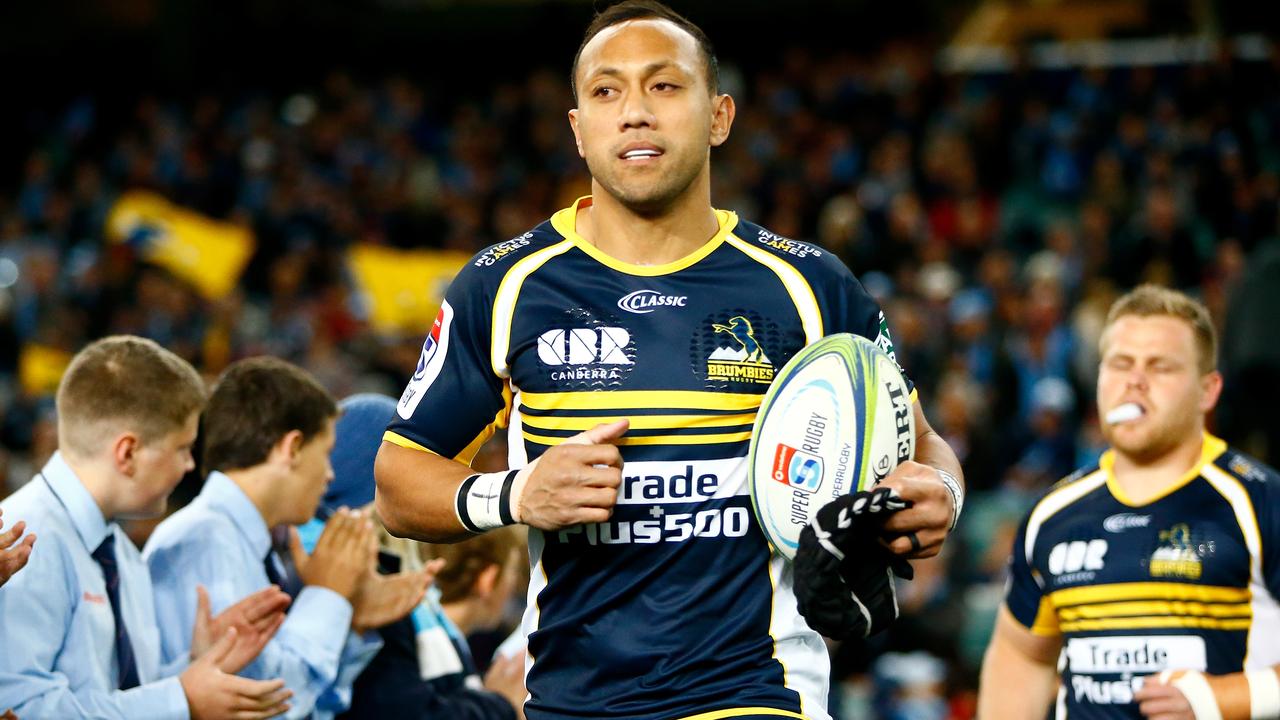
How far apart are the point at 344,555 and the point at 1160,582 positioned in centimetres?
288

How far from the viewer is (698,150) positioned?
403 cm

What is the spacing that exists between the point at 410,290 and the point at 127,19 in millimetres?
11742

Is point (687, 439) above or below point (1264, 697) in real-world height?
above

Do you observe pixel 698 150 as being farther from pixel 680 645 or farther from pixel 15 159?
pixel 15 159

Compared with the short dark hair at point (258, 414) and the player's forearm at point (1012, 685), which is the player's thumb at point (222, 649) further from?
the player's forearm at point (1012, 685)

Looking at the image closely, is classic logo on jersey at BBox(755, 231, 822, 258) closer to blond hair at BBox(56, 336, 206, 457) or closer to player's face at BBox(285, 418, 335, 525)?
player's face at BBox(285, 418, 335, 525)

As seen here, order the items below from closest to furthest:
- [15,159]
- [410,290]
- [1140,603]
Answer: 1. [1140,603]
2. [410,290]
3. [15,159]

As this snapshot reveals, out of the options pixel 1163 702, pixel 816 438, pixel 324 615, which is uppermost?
pixel 816 438

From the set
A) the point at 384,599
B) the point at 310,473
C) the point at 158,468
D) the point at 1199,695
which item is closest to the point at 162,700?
the point at 158,468

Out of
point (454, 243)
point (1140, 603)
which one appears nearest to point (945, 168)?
point (454, 243)

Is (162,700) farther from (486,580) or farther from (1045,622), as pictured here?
(1045,622)

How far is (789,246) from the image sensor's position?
163 inches

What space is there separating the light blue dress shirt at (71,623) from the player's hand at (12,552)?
1.12 ft

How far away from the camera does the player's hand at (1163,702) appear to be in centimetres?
524
